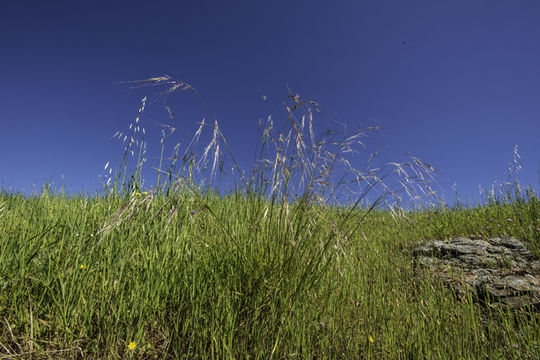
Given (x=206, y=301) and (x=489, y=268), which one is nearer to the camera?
(x=206, y=301)

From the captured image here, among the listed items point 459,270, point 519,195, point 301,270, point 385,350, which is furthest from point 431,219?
point 301,270

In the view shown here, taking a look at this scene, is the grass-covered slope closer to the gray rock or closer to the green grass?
the green grass

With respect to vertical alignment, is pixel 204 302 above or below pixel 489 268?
below

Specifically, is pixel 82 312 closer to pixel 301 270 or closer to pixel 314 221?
pixel 301 270

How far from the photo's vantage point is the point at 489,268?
3186mm

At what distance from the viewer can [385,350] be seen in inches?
71.5

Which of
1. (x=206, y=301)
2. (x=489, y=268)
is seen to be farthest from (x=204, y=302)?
(x=489, y=268)

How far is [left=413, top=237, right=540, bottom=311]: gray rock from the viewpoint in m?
2.55

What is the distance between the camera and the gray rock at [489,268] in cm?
255

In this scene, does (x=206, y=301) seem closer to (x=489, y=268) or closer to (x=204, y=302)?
(x=204, y=302)

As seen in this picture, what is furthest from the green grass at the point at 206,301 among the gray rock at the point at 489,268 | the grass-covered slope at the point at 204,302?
the gray rock at the point at 489,268

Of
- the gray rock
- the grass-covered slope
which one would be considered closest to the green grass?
the grass-covered slope

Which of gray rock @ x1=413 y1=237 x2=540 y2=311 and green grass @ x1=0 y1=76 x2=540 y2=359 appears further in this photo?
gray rock @ x1=413 y1=237 x2=540 y2=311

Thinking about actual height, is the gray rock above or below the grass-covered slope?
above
